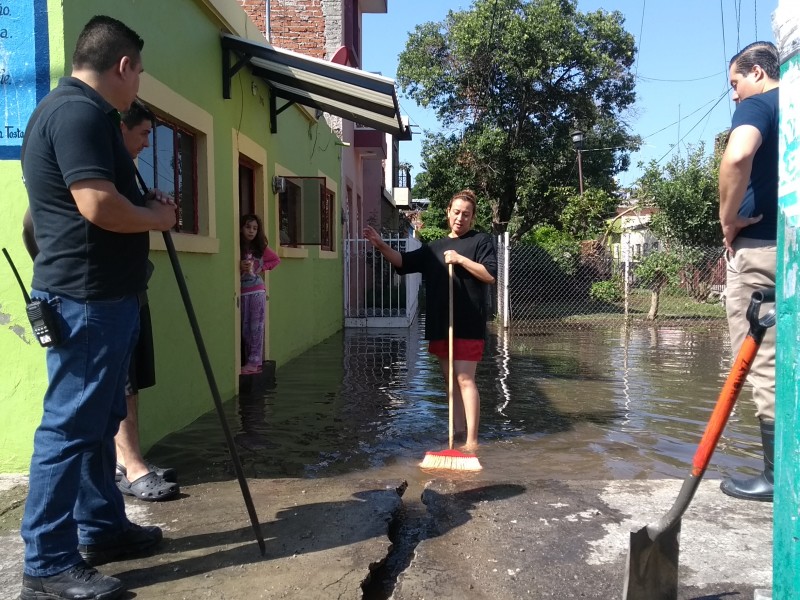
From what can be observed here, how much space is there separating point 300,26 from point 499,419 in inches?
430

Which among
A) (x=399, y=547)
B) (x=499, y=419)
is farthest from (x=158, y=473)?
(x=499, y=419)

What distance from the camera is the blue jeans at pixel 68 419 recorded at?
8.43 ft

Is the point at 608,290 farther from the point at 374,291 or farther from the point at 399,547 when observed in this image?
the point at 399,547

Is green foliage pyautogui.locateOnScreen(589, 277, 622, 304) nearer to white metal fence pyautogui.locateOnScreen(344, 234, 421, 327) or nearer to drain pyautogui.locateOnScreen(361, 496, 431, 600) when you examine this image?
white metal fence pyautogui.locateOnScreen(344, 234, 421, 327)

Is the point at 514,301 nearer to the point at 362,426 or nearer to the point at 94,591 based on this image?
the point at 362,426

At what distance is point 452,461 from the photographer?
14.2 feet

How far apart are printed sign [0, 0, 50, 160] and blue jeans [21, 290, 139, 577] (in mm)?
1733

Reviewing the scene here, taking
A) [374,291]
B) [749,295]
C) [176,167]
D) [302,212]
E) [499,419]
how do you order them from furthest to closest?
1. [374,291]
2. [302,212]
3. [499,419]
4. [176,167]
5. [749,295]

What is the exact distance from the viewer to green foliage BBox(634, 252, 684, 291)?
1443 centimetres

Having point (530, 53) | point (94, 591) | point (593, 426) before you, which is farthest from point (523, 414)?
point (530, 53)

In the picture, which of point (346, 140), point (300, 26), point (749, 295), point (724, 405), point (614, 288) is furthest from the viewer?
point (614, 288)

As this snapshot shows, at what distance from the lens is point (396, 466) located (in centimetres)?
461

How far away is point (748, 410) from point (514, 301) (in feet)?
30.1

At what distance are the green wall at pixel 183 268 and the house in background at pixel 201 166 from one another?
0.4 inches
